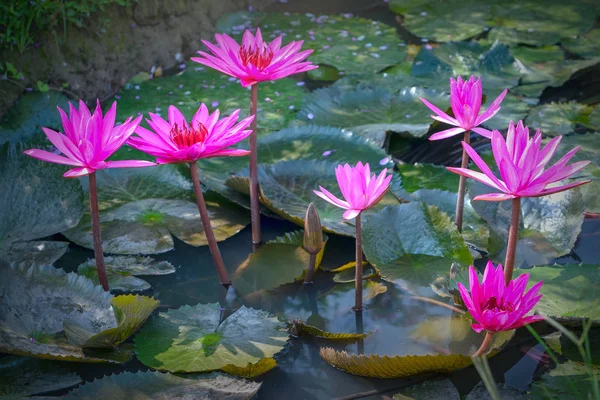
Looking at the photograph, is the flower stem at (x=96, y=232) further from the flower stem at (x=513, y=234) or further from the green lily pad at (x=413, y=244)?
the flower stem at (x=513, y=234)

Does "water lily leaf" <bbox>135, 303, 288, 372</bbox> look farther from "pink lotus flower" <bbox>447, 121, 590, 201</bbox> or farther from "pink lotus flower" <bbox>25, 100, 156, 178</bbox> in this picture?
"pink lotus flower" <bbox>447, 121, 590, 201</bbox>

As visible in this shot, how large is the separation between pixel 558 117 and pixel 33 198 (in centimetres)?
214

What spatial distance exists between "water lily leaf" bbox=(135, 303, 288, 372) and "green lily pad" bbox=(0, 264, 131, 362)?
0.29ft

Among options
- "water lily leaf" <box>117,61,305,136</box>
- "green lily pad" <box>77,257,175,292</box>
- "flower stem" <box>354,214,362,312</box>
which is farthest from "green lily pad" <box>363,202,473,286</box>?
"water lily leaf" <box>117,61,305,136</box>

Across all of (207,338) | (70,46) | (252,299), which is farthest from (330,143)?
(70,46)

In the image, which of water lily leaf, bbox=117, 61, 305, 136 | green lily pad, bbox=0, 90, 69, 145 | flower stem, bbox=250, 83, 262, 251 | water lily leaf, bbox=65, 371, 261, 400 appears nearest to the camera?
water lily leaf, bbox=65, 371, 261, 400

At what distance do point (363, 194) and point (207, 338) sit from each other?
0.54 metres

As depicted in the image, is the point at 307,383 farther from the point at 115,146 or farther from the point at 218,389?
the point at 115,146

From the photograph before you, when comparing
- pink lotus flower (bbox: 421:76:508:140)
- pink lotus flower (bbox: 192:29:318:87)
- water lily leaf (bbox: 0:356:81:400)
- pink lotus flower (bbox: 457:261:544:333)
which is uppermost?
pink lotus flower (bbox: 192:29:318:87)

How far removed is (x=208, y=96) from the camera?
312cm

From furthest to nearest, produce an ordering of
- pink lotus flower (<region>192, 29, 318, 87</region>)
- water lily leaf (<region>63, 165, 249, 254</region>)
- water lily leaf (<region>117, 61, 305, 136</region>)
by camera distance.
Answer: water lily leaf (<region>117, 61, 305, 136</region>)
water lily leaf (<region>63, 165, 249, 254</region>)
pink lotus flower (<region>192, 29, 318, 87</region>)

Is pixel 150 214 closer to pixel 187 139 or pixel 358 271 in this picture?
pixel 187 139

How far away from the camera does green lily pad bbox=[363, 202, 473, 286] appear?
1.85 meters

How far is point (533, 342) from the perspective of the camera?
166cm
